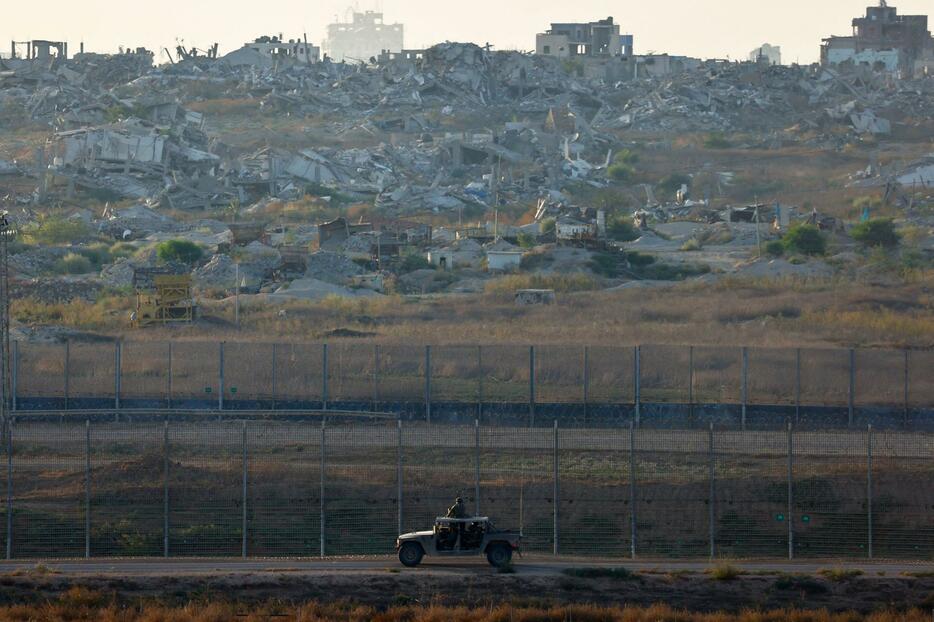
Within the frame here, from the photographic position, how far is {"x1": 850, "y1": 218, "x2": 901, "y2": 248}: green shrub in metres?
63.8

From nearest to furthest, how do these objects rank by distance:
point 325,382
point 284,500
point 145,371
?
1. point 284,500
2. point 325,382
3. point 145,371

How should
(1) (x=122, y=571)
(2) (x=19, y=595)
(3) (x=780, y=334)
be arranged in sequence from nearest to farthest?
(2) (x=19, y=595), (1) (x=122, y=571), (3) (x=780, y=334)

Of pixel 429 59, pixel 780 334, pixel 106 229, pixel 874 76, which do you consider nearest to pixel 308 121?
pixel 429 59

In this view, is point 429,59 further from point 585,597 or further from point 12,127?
point 585,597

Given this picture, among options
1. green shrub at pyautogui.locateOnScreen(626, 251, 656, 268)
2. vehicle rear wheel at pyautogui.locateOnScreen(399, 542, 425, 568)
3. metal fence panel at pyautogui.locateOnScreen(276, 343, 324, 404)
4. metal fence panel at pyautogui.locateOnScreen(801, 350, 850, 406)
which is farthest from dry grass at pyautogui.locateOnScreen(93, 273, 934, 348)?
vehicle rear wheel at pyautogui.locateOnScreen(399, 542, 425, 568)

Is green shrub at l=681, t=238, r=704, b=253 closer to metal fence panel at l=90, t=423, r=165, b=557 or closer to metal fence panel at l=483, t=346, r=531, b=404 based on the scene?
metal fence panel at l=483, t=346, r=531, b=404

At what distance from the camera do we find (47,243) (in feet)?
210

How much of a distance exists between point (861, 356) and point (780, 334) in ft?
20.6

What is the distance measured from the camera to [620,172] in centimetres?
9244

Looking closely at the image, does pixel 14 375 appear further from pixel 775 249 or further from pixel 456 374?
pixel 775 249

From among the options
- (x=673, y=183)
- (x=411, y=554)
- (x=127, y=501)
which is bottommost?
(x=411, y=554)

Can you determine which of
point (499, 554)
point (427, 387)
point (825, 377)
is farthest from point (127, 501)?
point (825, 377)

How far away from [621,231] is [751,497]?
44.1 meters

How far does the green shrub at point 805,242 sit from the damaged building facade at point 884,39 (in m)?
92.3
